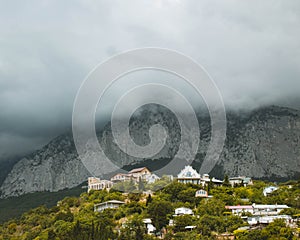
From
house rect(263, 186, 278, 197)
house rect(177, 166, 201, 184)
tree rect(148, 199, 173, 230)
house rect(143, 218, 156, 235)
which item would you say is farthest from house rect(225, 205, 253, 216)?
house rect(177, 166, 201, 184)

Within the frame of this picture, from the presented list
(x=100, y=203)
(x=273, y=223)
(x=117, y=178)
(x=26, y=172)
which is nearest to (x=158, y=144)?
(x=117, y=178)

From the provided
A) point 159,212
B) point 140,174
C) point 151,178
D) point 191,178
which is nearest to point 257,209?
point 159,212

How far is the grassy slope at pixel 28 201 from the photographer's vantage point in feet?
274

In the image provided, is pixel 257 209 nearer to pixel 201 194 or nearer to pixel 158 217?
pixel 201 194

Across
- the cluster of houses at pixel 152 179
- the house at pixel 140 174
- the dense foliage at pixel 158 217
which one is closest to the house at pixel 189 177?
the cluster of houses at pixel 152 179

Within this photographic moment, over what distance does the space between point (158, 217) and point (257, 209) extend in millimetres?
10162

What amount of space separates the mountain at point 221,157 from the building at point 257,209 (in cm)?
3166

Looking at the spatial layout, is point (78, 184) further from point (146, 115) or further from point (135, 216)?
point (135, 216)

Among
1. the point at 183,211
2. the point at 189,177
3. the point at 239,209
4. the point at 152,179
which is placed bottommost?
the point at 239,209

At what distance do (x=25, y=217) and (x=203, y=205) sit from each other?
2632 cm

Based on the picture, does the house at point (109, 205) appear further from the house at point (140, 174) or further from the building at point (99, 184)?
the building at point (99, 184)

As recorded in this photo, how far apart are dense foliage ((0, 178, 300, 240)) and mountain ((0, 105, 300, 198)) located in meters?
22.1

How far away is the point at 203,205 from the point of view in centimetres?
4472

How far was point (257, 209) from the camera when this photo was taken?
44.9 m
